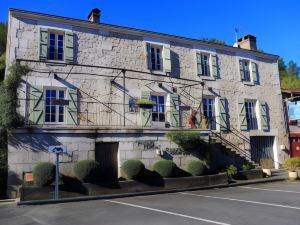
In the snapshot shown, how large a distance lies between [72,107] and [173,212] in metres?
7.36

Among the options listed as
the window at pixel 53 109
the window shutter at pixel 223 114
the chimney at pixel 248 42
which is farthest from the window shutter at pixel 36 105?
the chimney at pixel 248 42

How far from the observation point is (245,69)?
63.7ft

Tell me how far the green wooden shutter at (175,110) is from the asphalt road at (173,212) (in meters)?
5.73

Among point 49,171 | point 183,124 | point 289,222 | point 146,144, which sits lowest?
point 289,222

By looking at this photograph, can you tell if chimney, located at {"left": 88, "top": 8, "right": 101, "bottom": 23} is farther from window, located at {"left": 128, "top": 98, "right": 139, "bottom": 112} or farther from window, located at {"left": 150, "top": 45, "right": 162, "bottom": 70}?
window, located at {"left": 128, "top": 98, "right": 139, "bottom": 112}

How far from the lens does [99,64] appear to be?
14.7 meters

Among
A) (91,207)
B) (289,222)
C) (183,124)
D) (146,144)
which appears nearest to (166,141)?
(146,144)

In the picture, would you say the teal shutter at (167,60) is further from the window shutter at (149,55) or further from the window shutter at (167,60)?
the window shutter at (149,55)

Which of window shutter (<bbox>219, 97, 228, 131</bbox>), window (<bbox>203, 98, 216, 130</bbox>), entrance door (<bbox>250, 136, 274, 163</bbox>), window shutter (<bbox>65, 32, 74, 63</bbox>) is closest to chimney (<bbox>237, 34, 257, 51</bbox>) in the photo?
window shutter (<bbox>219, 97, 228, 131</bbox>)

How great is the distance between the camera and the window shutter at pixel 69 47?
13883 mm

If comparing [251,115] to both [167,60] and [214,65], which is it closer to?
[214,65]

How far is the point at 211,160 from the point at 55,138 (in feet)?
24.3

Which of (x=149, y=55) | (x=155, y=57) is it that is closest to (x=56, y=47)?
(x=149, y=55)

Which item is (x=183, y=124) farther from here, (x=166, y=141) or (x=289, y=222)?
(x=289, y=222)
